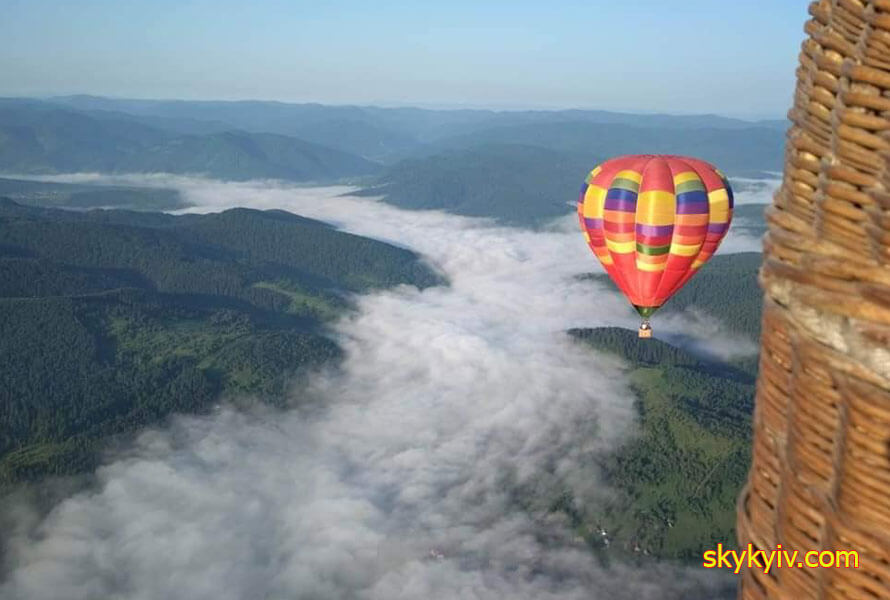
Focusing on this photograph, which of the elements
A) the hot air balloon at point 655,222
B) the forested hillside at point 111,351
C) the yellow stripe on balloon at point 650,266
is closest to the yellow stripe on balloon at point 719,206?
the hot air balloon at point 655,222

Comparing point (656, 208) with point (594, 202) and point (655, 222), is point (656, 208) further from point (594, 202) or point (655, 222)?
point (594, 202)

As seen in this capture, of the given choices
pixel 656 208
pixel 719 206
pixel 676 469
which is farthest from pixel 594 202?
pixel 676 469

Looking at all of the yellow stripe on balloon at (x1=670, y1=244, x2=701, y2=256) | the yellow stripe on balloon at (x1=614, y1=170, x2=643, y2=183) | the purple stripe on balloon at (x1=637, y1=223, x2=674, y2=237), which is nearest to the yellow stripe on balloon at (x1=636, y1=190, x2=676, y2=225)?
the purple stripe on balloon at (x1=637, y1=223, x2=674, y2=237)

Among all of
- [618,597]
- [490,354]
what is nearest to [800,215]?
[618,597]

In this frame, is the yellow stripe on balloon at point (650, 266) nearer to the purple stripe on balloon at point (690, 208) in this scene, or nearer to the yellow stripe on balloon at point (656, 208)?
the yellow stripe on balloon at point (656, 208)

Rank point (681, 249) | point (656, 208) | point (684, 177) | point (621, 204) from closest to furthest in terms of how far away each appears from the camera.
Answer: point (681, 249) < point (656, 208) < point (621, 204) < point (684, 177)

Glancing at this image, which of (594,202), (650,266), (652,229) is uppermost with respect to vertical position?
(594,202)

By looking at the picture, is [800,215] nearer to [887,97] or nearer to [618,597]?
[887,97]
